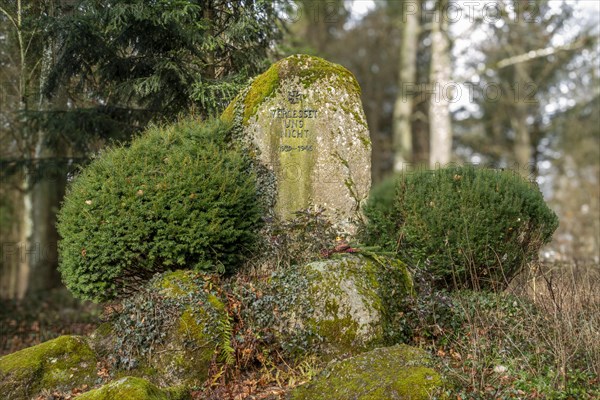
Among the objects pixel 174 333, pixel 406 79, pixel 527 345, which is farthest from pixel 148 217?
pixel 406 79

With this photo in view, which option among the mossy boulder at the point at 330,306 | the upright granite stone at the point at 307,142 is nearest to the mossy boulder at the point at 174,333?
the mossy boulder at the point at 330,306

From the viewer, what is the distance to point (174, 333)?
5.96m

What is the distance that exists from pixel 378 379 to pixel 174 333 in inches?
79.0

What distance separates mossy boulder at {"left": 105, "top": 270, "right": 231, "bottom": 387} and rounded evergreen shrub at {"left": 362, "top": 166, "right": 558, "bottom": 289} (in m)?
2.34

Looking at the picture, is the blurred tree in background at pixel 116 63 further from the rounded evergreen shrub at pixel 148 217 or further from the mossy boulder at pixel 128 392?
the mossy boulder at pixel 128 392

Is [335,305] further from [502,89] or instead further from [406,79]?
[502,89]

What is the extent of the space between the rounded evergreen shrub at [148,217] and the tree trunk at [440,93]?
11.1 metres

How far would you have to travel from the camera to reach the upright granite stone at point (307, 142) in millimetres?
7609

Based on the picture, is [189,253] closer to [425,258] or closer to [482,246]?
[425,258]

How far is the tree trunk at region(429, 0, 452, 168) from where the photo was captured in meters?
17.2

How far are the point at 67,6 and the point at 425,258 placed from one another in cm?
685

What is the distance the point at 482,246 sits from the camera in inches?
278

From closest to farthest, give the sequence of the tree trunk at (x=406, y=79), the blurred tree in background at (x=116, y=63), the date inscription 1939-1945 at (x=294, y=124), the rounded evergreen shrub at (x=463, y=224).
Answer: the rounded evergreen shrub at (x=463, y=224), the date inscription 1939-1945 at (x=294, y=124), the blurred tree in background at (x=116, y=63), the tree trunk at (x=406, y=79)

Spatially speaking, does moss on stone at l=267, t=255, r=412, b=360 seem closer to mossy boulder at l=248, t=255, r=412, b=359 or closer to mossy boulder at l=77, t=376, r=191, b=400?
mossy boulder at l=248, t=255, r=412, b=359
